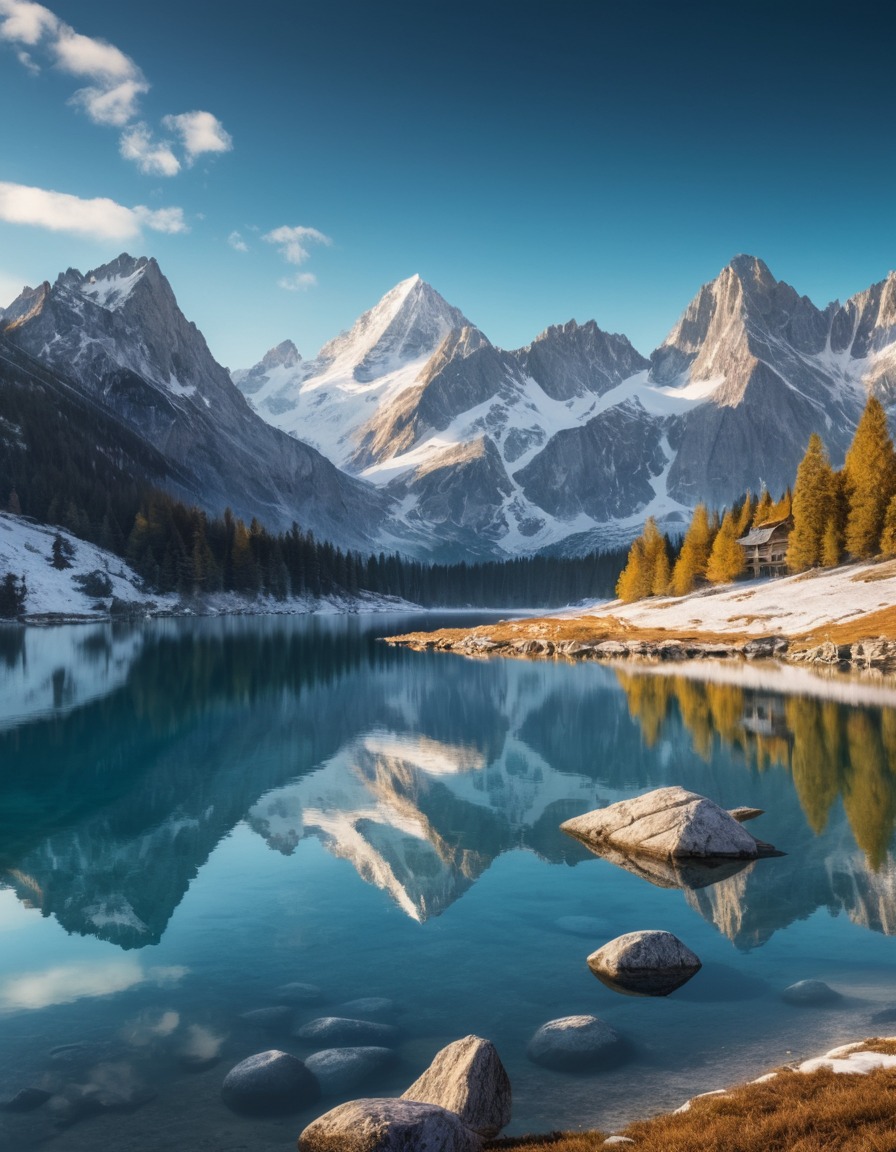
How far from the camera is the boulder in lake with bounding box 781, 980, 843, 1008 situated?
559 inches

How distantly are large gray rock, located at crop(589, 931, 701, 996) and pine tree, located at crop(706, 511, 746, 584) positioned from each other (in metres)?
110

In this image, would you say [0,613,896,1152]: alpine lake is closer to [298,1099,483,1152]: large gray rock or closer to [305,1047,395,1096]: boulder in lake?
[305,1047,395,1096]: boulder in lake

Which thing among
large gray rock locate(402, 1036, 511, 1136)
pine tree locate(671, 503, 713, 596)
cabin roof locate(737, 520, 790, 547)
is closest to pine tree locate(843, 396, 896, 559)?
cabin roof locate(737, 520, 790, 547)

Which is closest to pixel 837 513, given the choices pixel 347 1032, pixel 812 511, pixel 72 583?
pixel 812 511

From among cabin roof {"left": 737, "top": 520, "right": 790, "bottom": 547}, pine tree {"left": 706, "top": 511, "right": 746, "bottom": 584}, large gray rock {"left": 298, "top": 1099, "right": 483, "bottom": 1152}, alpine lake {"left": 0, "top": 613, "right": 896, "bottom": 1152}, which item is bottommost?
alpine lake {"left": 0, "top": 613, "right": 896, "bottom": 1152}

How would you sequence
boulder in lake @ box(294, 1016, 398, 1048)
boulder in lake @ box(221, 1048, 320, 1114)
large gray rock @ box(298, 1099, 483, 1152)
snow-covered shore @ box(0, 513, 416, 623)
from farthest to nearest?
snow-covered shore @ box(0, 513, 416, 623)
boulder in lake @ box(294, 1016, 398, 1048)
boulder in lake @ box(221, 1048, 320, 1114)
large gray rock @ box(298, 1099, 483, 1152)

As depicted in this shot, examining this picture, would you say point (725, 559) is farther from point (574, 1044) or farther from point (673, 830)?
point (574, 1044)

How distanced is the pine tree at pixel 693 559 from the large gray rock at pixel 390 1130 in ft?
406

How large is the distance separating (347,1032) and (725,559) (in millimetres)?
115542

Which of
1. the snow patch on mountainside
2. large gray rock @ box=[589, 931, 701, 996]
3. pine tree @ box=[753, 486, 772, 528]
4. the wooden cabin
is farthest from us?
pine tree @ box=[753, 486, 772, 528]

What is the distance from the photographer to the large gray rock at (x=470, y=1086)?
10.5 m

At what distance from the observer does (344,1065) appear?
1212cm

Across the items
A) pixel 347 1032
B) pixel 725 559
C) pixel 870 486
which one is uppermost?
pixel 870 486

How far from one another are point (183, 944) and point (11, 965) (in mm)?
3195
